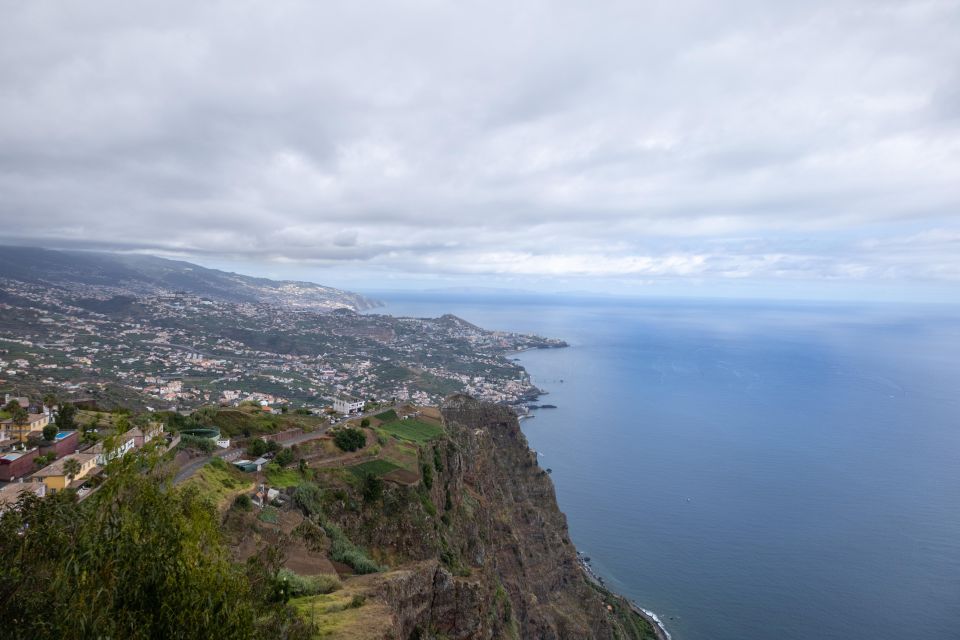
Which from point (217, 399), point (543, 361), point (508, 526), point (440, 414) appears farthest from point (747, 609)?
point (543, 361)

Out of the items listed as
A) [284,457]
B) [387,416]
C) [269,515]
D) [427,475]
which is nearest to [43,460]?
[284,457]

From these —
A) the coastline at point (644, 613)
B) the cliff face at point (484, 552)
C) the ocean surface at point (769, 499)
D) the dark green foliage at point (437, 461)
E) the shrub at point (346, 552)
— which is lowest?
the coastline at point (644, 613)

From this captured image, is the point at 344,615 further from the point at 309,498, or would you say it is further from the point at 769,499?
the point at 769,499

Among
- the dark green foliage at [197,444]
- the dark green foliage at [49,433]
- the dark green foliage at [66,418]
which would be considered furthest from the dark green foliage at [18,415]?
the dark green foliage at [197,444]

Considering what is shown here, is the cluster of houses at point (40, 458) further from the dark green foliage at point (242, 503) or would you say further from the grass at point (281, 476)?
the grass at point (281, 476)

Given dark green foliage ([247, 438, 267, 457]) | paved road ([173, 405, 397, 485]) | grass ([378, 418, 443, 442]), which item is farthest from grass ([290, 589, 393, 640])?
grass ([378, 418, 443, 442])

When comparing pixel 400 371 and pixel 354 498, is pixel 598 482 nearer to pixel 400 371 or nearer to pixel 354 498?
pixel 354 498
